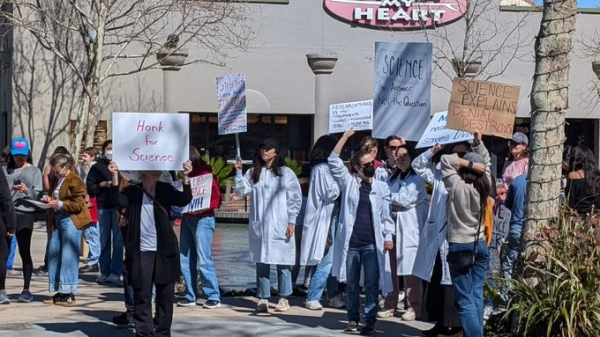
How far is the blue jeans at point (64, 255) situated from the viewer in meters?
11.7

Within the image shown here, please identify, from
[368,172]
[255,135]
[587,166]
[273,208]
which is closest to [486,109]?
[368,172]

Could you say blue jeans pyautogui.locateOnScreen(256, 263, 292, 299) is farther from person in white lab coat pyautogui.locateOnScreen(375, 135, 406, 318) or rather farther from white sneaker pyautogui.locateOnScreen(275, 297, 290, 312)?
person in white lab coat pyautogui.locateOnScreen(375, 135, 406, 318)

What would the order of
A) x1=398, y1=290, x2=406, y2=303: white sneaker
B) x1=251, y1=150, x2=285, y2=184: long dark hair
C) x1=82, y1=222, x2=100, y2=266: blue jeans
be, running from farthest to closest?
x1=82, y1=222, x2=100, y2=266: blue jeans
x1=398, y1=290, x2=406, y2=303: white sneaker
x1=251, y1=150, x2=285, y2=184: long dark hair

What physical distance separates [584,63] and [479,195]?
70.4 feet

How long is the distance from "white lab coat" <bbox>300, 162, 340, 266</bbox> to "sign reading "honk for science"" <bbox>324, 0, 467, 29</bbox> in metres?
16.7

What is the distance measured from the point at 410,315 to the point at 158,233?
9.68ft

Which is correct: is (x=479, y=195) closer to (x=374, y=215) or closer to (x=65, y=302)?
(x=374, y=215)

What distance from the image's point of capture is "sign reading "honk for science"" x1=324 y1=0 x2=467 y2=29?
2825cm

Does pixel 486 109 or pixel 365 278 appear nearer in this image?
pixel 486 109

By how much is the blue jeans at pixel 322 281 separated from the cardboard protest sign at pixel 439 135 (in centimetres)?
172

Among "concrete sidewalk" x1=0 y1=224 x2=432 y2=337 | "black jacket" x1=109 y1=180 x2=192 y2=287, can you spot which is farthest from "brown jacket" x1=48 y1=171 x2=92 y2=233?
"black jacket" x1=109 y1=180 x2=192 y2=287

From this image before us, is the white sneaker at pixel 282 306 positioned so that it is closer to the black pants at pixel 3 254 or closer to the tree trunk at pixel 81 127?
the black pants at pixel 3 254

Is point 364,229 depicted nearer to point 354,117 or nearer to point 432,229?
point 432,229

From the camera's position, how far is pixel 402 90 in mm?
11344
